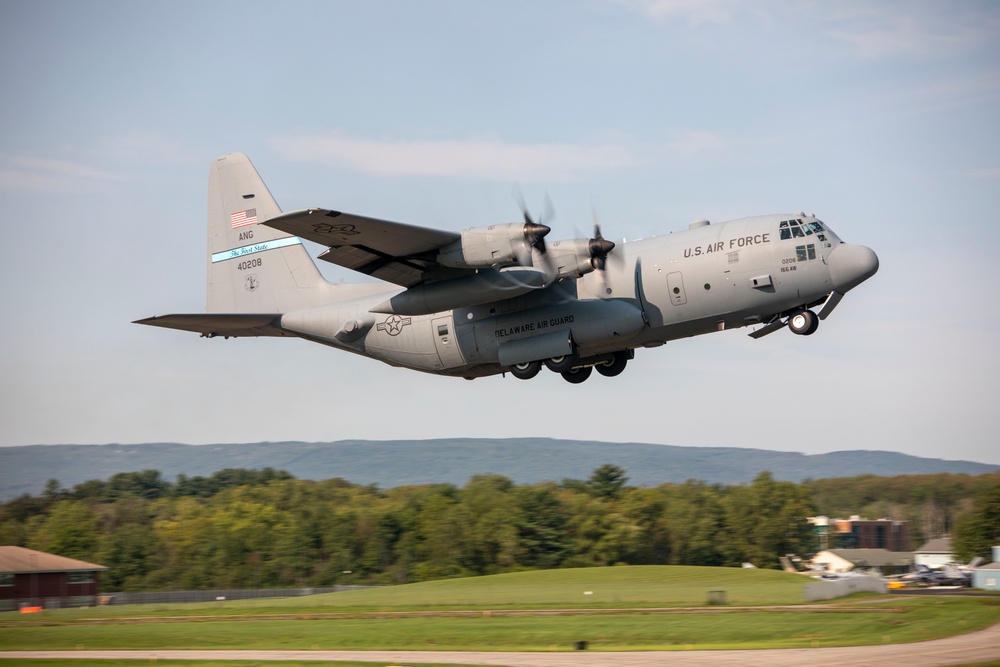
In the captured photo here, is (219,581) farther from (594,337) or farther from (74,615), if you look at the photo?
(594,337)

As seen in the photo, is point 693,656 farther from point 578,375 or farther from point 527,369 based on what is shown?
point 527,369

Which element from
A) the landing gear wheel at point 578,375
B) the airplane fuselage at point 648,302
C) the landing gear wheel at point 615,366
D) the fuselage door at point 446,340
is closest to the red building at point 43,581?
the airplane fuselage at point 648,302

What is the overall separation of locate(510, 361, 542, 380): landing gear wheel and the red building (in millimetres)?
34348

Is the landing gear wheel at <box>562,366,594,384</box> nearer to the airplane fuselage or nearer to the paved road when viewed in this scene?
the airplane fuselage

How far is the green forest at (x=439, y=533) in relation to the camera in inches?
2571

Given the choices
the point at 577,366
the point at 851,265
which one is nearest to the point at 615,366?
the point at 577,366

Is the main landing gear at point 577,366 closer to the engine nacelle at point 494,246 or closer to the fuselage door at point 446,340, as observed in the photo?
the fuselage door at point 446,340

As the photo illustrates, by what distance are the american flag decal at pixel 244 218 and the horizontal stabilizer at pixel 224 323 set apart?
3256 mm

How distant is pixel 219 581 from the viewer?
66000mm

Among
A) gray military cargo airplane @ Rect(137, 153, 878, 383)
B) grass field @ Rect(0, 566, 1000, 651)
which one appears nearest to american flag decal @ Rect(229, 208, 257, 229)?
gray military cargo airplane @ Rect(137, 153, 878, 383)

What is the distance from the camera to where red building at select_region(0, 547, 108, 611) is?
49.0 m

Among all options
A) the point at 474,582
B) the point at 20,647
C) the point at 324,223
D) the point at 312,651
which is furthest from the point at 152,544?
the point at 324,223

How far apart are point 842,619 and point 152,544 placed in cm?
5225

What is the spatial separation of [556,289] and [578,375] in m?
3.18
